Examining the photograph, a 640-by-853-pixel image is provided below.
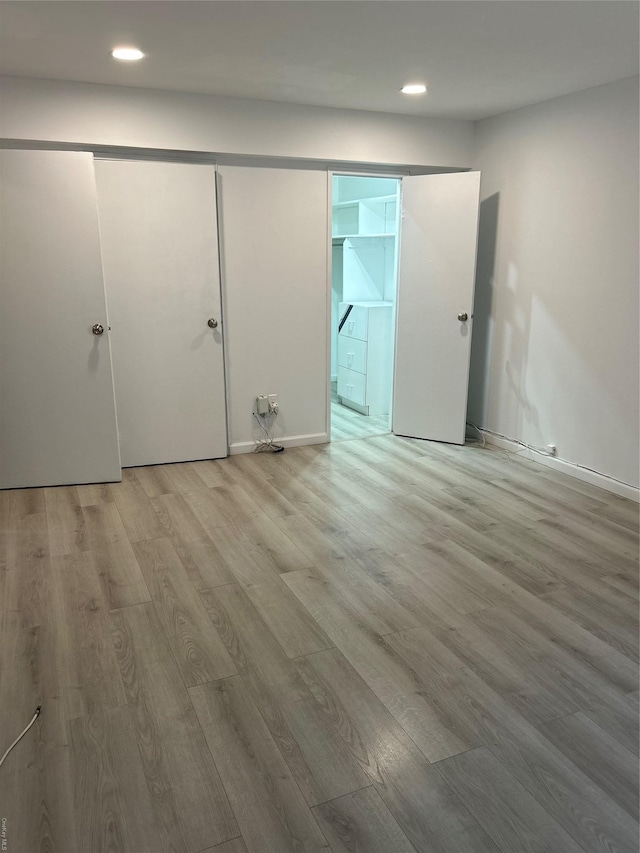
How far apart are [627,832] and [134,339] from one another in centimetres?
353

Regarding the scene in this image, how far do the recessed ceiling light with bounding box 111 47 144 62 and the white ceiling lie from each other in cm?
5

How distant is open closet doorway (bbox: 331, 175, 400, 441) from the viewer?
5.43m

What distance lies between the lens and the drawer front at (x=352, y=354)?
18.1 feet

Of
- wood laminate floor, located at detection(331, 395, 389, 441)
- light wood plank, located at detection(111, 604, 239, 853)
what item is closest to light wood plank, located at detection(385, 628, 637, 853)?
light wood plank, located at detection(111, 604, 239, 853)

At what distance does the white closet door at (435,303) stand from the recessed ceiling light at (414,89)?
0.76 m

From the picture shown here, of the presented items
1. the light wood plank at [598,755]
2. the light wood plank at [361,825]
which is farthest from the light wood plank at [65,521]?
the light wood plank at [598,755]

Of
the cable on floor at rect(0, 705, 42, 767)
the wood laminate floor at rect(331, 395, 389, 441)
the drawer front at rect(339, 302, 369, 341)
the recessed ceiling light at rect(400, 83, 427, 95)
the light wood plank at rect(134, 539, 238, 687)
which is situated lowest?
the cable on floor at rect(0, 705, 42, 767)

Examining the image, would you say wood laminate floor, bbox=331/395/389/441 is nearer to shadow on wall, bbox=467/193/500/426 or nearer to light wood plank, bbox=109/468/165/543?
shadow on wall, bbox=467/193/500/426

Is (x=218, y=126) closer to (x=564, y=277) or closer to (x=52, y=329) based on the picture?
(x=52, y=329)

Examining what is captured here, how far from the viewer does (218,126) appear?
3.84 meters

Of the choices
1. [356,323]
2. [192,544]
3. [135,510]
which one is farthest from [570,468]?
[135,510]

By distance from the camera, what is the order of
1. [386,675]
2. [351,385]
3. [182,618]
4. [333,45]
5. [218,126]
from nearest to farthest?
[386,675]
[182,618]
[333,45]
[218,126]
[351,385]

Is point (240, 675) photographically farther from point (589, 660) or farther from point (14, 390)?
point (14, 390)

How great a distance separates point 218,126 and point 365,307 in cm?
205
